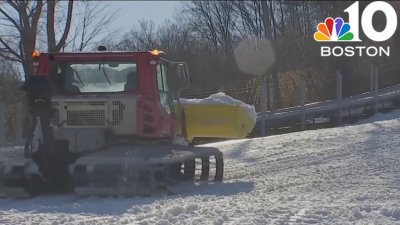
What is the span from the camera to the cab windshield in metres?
10.2

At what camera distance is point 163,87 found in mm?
10656

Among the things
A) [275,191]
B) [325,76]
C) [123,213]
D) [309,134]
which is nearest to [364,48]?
[325,76]

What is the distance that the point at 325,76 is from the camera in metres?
27.8

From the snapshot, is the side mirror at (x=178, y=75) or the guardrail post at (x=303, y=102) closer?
the side mirror at (x=178, y=75)

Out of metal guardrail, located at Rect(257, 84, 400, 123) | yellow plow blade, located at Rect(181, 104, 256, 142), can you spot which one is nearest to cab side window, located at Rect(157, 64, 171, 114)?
yellow plow blade, located at Rect(181, 104, 256, 142)

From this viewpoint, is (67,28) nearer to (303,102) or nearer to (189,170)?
(303,102)

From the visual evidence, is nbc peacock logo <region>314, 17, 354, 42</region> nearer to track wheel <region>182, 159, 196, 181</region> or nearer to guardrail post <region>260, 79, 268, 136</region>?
guardrail post <region>260, 79, 268, 136</region>

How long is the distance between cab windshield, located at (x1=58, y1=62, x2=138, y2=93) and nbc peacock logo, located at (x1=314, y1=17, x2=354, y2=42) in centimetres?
1954

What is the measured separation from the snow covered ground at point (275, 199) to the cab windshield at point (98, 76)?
5.86 ft

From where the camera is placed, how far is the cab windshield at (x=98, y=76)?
10172 millimetres

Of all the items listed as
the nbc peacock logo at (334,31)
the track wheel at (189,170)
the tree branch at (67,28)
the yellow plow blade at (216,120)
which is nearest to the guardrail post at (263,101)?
the tree branch at (67,28)

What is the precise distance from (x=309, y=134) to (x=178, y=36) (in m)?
34.7

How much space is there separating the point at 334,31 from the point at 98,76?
20609mm

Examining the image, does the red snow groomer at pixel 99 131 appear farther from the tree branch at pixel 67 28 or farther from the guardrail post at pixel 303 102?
the guardrail post at pixel 303 102
